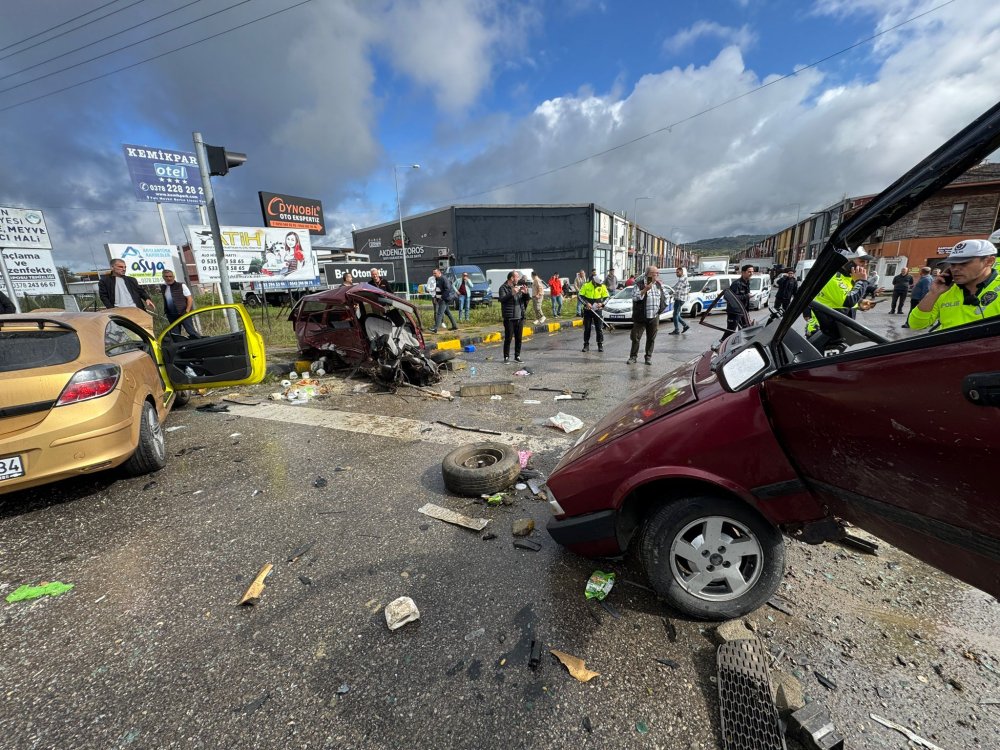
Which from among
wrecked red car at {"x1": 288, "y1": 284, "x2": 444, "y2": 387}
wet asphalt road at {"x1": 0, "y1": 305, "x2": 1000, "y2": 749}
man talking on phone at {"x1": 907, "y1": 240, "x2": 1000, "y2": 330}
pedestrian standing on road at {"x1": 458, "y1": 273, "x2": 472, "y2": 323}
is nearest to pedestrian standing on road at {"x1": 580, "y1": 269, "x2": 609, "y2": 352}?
wrecked red car at {"x1": 288, "y1": 284, "x2": 444, "y2": 387}

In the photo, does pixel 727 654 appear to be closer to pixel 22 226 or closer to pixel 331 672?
pixel 331 672

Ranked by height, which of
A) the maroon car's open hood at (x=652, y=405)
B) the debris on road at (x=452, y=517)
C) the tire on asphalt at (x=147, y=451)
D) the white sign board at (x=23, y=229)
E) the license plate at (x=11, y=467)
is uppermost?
the white sign board at (x=23, y=229)

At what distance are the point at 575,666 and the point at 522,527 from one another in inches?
40.8

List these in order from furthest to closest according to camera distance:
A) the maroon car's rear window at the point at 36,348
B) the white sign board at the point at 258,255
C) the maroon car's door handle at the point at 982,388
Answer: the white sign board at the point at 258,255, the maroon car's rear window at the point at 36,348, the maroon car's door handle at the point at 982,388

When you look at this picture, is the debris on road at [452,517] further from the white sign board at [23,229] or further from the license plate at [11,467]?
the white sign board at [23,229]

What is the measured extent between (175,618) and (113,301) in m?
8.25

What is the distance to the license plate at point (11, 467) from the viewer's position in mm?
2816

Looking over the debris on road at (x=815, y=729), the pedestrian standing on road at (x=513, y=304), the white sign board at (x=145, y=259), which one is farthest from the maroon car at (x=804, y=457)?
the white sign board at (x=145, y=259)

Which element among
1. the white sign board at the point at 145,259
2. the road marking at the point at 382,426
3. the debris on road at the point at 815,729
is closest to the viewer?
the debris on road at the point at 815,729

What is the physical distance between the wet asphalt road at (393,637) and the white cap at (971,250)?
206 cm

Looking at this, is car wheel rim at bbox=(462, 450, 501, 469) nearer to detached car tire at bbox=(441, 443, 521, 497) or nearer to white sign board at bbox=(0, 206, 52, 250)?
detached car tire at bbox=(441, 443, 521, 497)

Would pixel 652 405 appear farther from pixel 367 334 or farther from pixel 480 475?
pixel 367 334

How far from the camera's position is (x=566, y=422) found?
4.80 meters

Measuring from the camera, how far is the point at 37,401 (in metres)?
2.95
